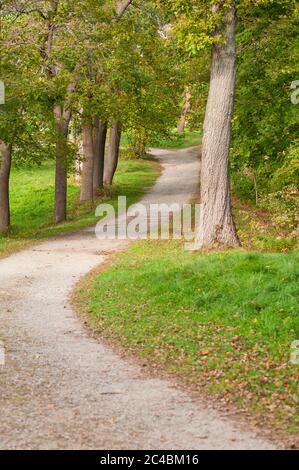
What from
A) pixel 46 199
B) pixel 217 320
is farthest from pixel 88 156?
pixel 217 320

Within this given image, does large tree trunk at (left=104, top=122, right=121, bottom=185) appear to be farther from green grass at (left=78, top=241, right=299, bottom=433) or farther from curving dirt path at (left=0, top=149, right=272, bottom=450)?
curving dirt path at (left=0, top=149, right=272, bottom=450)

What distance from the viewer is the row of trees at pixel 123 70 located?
1830 centimetres

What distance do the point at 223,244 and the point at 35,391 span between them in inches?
409

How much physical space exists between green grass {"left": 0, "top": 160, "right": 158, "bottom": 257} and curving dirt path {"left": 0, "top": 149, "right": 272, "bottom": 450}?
10089mm

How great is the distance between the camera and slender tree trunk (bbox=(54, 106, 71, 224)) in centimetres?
2727

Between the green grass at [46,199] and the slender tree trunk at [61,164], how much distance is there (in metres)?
0.67

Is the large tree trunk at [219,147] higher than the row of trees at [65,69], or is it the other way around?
the row of trees at [65,69]

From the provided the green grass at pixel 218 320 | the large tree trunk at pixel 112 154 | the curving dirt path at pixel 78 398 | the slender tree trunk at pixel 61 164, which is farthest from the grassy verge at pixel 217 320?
the large tree trunk at pixel 112 154

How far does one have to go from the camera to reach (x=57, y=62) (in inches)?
1009

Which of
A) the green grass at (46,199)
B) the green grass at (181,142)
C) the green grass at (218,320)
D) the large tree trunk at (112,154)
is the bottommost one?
the green grass at (218,320)

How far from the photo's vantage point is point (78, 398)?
853 cm

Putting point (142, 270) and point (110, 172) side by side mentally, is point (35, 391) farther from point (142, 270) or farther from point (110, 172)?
point (110, 172)

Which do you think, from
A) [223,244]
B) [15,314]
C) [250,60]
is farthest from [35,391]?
[250,60]

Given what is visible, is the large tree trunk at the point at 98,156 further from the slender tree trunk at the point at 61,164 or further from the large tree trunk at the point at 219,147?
the large tree trunk at the point at 219,147
